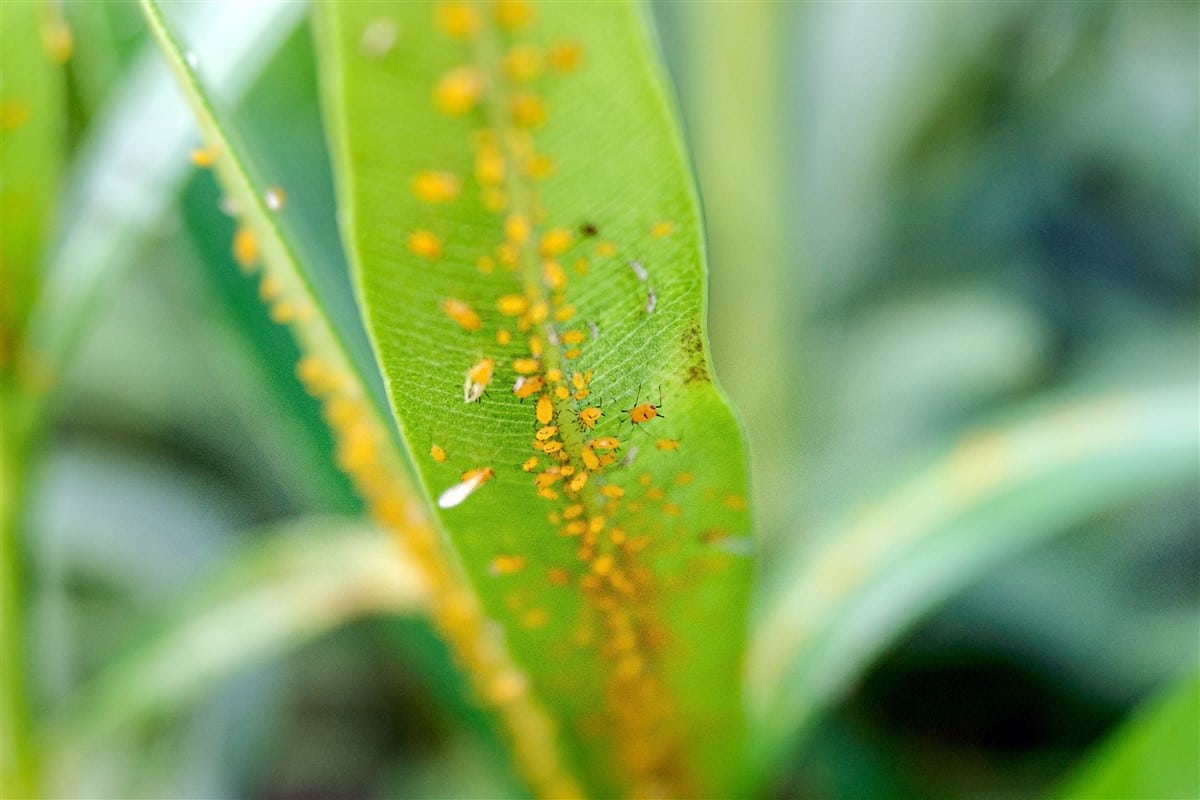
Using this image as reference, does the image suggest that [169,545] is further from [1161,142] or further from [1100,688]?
[1161,142]

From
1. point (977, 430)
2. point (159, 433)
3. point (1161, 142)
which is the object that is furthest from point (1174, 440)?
point (159, 433)

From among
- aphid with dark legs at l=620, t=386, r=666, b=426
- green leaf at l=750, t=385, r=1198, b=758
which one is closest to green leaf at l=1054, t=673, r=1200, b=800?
green leaf at l=750, t=385, r=1198, b=758

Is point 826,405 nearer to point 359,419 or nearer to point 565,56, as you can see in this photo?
point 359,419

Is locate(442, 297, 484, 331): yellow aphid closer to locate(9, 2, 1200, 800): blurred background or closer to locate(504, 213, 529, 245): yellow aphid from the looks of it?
locate(504, 213, 529, 245): yellow aphid

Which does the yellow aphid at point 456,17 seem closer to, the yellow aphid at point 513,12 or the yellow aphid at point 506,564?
the yellow aphid at point 513,12

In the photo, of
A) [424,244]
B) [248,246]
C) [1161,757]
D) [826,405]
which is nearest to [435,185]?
[424,244]
